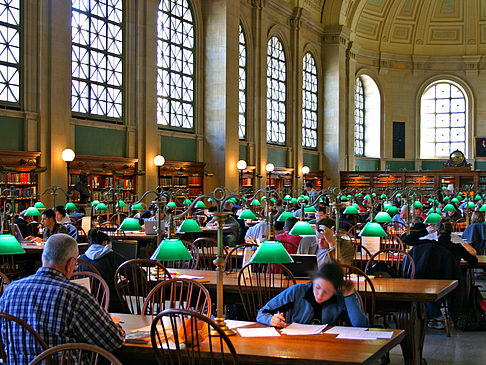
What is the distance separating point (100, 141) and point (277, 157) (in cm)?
957

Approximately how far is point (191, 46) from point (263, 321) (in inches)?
612

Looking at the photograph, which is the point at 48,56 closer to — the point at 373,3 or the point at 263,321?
the point at 263,321

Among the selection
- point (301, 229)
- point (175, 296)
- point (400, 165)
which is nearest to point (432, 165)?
point (400, 165)

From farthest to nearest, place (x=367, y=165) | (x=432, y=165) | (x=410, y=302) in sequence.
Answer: (x=432, y=165), (x=367, y=165), (x=410, y=302)

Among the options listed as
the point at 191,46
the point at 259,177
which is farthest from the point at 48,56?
the point at 259,177

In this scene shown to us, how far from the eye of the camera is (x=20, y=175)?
12.5 meters

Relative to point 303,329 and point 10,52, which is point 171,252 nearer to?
point 303,329

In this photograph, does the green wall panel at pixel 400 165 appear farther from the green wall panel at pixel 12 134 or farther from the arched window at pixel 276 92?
the green wall panel at pixel 12 134

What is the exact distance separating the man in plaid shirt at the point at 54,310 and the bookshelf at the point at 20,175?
885 cm

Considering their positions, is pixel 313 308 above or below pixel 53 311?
below

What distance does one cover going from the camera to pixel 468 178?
2656 cm

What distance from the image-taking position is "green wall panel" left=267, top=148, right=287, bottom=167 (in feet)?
74.6

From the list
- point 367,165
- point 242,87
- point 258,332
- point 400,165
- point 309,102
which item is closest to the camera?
point 258,332

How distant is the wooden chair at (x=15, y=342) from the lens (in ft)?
10.4
